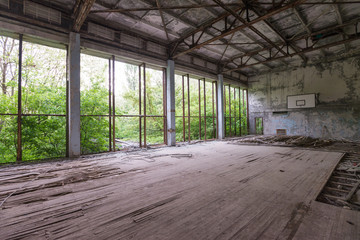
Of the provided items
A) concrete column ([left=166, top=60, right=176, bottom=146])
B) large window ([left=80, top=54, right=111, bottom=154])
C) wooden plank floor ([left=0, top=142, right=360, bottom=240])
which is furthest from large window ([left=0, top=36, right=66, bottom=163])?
concrete column ([left=166, top=60, right=176, bottom=146])

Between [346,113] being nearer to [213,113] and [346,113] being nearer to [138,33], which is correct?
[213,113]

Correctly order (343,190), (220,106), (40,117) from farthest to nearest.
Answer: (220,106) → (40,117) → (343,190)

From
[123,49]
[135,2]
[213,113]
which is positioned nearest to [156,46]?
[123,49]

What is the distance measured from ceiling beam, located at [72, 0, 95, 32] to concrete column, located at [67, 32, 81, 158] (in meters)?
0.47

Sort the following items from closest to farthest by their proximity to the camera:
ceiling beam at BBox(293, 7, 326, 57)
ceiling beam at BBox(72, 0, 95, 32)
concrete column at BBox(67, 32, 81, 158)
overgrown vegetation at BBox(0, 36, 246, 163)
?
1. ceiling beam at BBox(72, 0, 95, 32)
2. overgrown vegetation at BBox(0, 36, 246, 163)
3. concrete column at BBox(67, 32, 81, 158)
4. ceiling beam at BBox(293, 7, 326, 57)

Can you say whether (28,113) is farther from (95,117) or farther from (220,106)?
(220,106)

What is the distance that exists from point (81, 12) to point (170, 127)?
6939 mm

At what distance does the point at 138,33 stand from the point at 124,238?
957cm

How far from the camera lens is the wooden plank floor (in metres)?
2.16

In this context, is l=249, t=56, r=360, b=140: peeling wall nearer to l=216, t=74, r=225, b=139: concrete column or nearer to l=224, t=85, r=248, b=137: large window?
l=224, t=85, r=248, b=137: large window

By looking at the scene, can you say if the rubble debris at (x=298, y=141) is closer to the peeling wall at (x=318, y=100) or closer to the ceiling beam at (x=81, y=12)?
the peeling wall at (x=318, y=100)

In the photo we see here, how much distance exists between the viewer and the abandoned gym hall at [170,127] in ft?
8.13

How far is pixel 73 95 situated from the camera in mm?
7035

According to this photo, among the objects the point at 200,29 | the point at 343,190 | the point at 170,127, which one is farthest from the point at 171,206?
the point at 200,29
